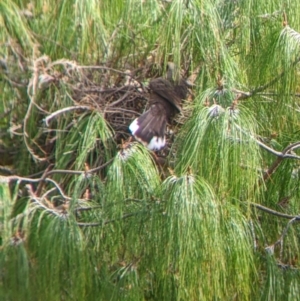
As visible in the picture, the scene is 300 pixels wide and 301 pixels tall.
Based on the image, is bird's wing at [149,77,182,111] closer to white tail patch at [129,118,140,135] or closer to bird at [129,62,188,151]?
bird at [129,62,188,151]

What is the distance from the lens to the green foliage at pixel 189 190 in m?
1.94

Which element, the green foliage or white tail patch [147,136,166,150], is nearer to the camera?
the green foliage

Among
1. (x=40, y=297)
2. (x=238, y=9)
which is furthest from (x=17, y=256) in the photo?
(x=238, y=9)

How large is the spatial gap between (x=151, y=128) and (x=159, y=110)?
12cm

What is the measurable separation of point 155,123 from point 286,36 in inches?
23.5

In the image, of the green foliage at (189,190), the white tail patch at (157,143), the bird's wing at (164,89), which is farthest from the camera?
the bird's wing at (164,89)

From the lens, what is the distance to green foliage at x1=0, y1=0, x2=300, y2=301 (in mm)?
1941

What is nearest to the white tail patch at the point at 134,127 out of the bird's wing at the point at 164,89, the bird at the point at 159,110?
the bird at the point at 159,110

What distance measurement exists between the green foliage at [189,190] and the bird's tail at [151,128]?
61 millimetres

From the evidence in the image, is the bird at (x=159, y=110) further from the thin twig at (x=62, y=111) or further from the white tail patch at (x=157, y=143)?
the thin twig at (x=62, y=111)

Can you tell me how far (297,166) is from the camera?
7.21 ft

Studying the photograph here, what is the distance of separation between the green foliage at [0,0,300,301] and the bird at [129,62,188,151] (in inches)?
2.4

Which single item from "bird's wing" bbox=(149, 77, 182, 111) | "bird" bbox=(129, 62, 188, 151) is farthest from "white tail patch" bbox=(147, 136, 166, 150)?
"bird's wing" bbox=(149, 77, 182, 111)

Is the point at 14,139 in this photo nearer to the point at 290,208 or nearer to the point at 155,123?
the point at 155,123
